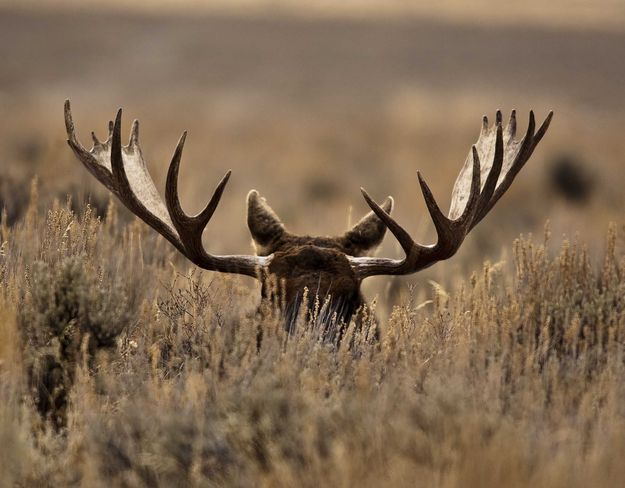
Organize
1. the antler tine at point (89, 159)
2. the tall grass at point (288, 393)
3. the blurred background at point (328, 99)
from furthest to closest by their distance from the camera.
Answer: the blurred background at point (328, 99) < the antler tine at point (89, 159) < the tall grass at point (288, 393)

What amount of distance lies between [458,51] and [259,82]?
17860mm

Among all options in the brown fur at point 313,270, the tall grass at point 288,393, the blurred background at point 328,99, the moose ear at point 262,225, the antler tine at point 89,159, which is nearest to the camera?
the tall grass at point 288,393

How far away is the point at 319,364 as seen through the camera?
480cm

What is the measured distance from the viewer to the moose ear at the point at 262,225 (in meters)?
6.29

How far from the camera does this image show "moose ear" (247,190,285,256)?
20.6 feet

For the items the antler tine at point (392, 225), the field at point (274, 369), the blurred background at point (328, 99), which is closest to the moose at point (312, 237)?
the antler tine at point (392, 225)

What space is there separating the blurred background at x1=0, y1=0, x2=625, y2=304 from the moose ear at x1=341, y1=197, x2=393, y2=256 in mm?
1778

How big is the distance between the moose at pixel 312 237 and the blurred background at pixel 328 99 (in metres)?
1.61

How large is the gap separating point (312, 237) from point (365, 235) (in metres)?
0.49

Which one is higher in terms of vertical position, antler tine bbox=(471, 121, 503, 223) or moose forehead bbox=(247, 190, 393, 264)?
antler tine bbox=(471, 121, 503, 223)

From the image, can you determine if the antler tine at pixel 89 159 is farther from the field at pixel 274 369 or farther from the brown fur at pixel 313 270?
the brown fur at pixel 313 270

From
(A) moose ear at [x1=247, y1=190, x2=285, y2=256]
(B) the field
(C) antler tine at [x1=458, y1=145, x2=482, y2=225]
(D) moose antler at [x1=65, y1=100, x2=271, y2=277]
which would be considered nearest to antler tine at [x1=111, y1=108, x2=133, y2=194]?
(D) moose antler at [x1=65, y1=100, x2=271, y2=277]

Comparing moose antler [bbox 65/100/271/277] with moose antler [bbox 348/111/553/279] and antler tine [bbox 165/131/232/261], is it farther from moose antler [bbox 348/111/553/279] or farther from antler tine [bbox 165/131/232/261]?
moose antler [bbox 348/111/553/279]

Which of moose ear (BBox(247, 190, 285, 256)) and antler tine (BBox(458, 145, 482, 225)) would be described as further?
moose ear (BBox(247, 190, 285, 256))
